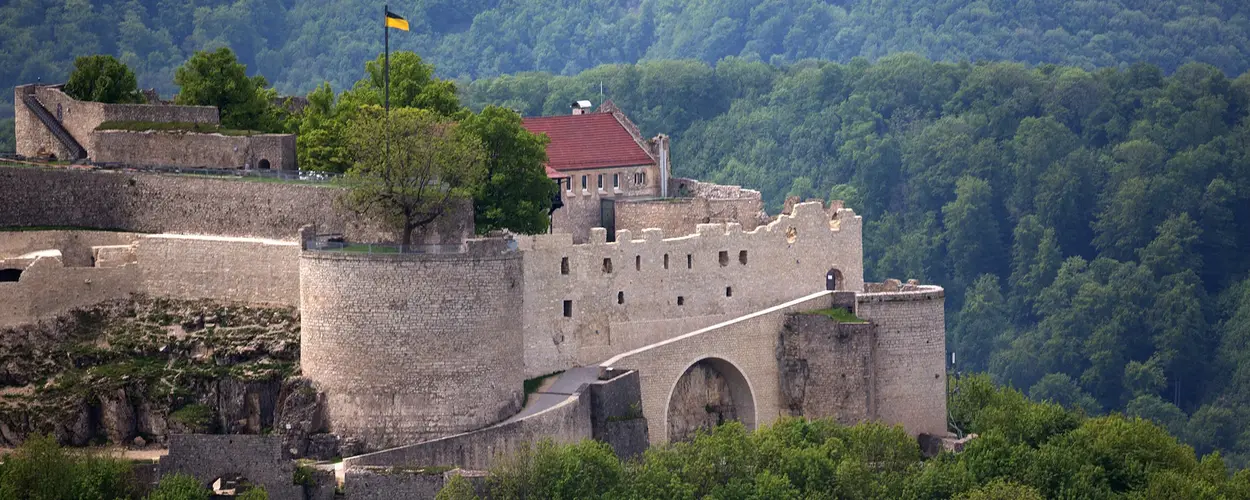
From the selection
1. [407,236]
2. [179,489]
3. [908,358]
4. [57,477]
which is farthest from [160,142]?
[908,358]

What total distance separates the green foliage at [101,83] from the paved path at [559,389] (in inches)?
786

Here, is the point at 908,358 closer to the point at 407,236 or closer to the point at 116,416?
the point at 407,236

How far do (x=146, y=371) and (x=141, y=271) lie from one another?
14.3ft

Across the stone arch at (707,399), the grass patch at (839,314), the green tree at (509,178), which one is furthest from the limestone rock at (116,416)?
the grass patch at (839,314)

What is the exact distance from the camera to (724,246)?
99.0 meters

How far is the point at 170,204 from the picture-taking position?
96000 millimetres

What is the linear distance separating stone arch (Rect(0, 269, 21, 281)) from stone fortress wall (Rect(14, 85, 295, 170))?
6788 mm

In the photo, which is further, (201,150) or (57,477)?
(201,150)

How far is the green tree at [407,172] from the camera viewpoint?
298 ft

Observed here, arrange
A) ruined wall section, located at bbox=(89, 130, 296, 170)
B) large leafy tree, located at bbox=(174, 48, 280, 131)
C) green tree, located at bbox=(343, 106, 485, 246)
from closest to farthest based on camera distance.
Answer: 1. green tree, located at bbox=(343, 106, 485, 246)
2. ruined wall section, located at bbox=(89, 130, 296, 170)
3. large leafy tree, located at bbox=(174, 48, 280, 131)

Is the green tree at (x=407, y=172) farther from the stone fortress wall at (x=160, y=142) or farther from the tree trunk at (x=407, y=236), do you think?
the stone fortress wall at (x=160, y=142)

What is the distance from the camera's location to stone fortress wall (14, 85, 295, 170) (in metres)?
97.9

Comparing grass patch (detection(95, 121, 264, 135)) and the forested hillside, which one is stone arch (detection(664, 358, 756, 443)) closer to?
grass patch (detection(95, 121, 264, 135))

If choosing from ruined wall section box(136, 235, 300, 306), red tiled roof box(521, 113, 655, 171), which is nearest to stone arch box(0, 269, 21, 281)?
ruined wall section box(136, 235, 300, 306)
